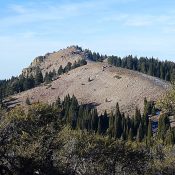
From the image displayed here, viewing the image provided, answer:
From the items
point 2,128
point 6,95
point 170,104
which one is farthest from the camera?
point 6,95

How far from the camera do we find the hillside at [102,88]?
154137mm

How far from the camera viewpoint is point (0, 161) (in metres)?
36.5

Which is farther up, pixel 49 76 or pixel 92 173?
pixel 49 76

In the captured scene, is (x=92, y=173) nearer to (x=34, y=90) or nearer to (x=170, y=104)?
(x=170, y=104)

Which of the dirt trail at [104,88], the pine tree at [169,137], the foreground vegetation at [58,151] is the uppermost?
the dirt trail at [104,88]

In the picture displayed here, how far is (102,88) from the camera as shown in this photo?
171 m

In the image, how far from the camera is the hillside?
506 ft

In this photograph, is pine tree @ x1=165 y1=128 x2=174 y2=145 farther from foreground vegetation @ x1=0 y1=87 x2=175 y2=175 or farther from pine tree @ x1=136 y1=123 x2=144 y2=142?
foreground vegetation @ x1=0 y1=87 x2=175 y2=175

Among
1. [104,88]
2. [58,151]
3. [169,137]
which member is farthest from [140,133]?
[58,151]

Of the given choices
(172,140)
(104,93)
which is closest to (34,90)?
(104,93)

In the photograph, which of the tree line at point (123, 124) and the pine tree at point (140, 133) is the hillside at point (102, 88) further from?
the pine tree at point (140, 133)

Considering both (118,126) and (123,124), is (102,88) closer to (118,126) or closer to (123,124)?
(123,124)

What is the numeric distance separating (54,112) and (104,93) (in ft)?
397

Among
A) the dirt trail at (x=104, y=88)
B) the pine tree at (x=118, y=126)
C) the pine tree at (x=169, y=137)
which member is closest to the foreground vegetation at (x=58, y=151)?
the pine tree at (x=169, y=137)
